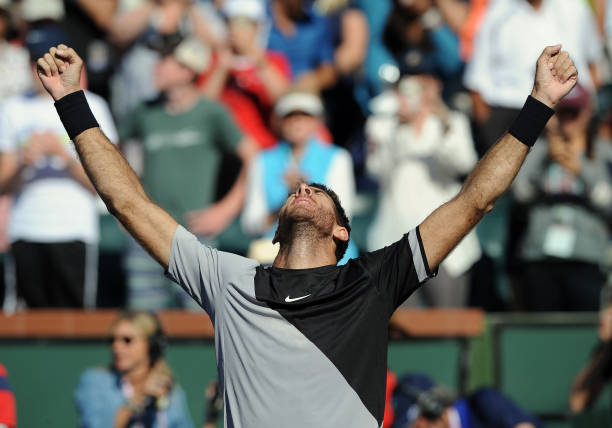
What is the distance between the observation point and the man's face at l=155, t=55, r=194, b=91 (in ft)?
26.3

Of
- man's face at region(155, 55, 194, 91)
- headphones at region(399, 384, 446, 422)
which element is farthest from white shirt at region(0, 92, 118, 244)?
headphones at region(399, 384, 446, 422)

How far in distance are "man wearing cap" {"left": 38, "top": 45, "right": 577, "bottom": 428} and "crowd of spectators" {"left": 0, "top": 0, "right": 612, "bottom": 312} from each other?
11.0ft

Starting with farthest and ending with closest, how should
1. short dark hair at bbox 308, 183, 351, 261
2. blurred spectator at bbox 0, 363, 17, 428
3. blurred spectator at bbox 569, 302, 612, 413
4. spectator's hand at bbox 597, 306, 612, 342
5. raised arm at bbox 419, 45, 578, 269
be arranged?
blurred spectator at bbox 569, 302, 612, 413
spectator's hand at bbox 597, 306, 612, 342
blurred spectator at bbox 0, 363, 17, 428
short dark hair at bbox 308, 183, 351, 261
raised arm at bbox 419, 45, 578, 269

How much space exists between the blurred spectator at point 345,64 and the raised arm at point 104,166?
16.5ft

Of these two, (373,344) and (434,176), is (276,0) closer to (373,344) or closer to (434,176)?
(434,176)

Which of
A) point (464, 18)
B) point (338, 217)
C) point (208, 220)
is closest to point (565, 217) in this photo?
point (464, 18)

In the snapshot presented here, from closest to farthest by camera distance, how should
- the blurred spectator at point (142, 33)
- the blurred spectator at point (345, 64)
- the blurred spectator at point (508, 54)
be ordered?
the blurred spectator at point (142, 33)
the blurred spectator at point (508, 54)
the blurred spectator at point (345, 64)

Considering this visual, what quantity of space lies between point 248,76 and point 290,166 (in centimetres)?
111

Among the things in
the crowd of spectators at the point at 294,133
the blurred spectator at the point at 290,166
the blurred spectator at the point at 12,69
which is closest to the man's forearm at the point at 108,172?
the crowd of spectators at the point at 294,133

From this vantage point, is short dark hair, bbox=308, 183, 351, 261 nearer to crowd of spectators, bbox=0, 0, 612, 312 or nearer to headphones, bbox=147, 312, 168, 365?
headphones, bbox=147, 312, 168, 365

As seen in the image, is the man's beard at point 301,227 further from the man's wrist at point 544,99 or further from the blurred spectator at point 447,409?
the blurred spectator at point 447,409

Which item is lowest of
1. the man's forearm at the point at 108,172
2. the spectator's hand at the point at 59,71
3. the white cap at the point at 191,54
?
the man's forearm at the point at 108,172

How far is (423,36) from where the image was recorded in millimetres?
9078

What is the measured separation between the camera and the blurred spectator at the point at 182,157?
26.0ft
